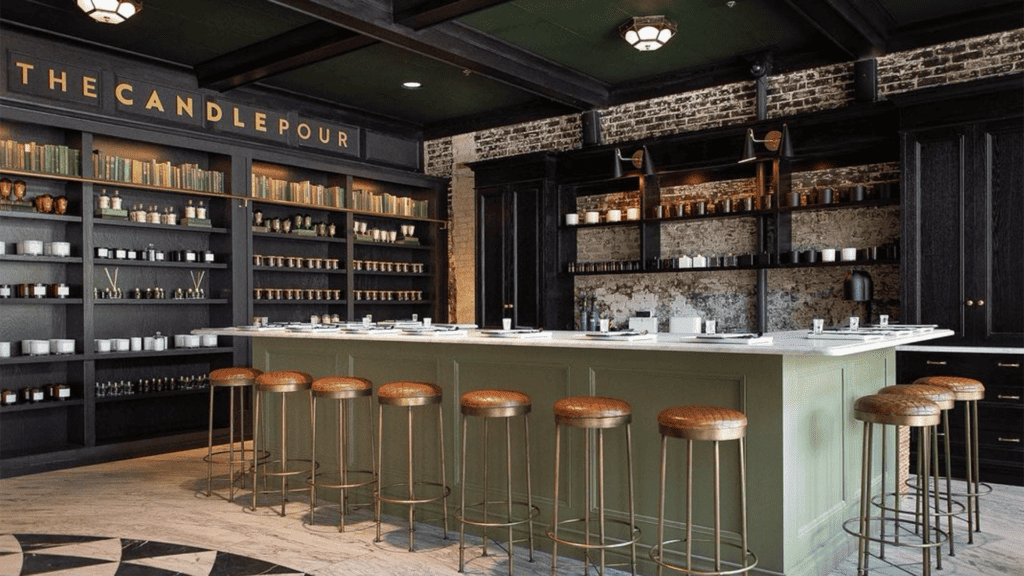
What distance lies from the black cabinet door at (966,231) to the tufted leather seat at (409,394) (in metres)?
3.87

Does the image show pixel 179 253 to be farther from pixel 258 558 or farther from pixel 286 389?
pixel 258 558

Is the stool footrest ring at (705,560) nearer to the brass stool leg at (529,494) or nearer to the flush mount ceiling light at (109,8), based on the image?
Result: the brass stool leg at (529,494)

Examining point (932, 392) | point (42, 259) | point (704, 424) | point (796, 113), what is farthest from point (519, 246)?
point (704, 424)

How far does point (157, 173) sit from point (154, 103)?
0.63m

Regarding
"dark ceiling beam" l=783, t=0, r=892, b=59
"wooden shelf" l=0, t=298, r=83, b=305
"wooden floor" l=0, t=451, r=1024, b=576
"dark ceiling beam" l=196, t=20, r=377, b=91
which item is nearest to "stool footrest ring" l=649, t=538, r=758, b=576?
"wooden floor" l=0, t=451, r=1024, b=576

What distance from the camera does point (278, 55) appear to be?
21.1 feet

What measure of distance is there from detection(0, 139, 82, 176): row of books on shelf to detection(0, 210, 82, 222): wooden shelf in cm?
34

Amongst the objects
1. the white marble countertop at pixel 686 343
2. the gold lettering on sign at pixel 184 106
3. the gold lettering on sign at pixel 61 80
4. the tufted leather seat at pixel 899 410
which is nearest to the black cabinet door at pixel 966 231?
the white marble countertop at pixel 686 343

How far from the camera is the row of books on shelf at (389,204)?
841 centimetres

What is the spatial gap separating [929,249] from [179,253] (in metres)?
6.31

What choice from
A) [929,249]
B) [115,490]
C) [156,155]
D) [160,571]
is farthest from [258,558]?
[929,249]

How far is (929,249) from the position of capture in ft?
18.8

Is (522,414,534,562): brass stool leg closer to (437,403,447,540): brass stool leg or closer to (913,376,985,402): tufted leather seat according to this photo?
(437,403,447,540): brass stool leg

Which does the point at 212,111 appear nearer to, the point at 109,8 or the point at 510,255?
the point at 109,8
